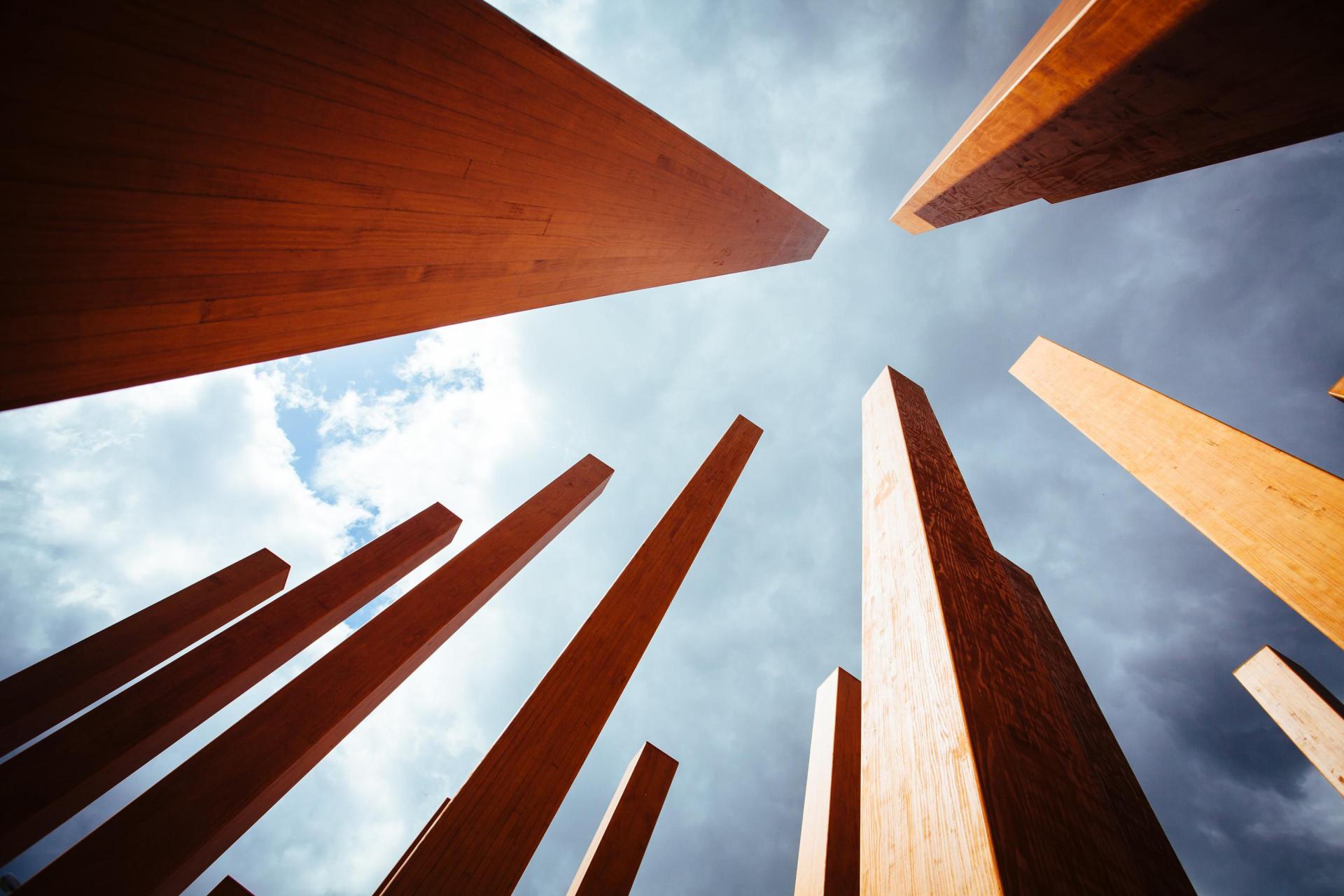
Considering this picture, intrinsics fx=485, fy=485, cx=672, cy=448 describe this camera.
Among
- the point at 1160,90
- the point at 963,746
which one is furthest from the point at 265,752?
Result: the point at 1160,90

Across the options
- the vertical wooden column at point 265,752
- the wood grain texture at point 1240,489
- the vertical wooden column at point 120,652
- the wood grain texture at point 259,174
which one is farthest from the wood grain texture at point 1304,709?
the vertical wooden column at point 120,652

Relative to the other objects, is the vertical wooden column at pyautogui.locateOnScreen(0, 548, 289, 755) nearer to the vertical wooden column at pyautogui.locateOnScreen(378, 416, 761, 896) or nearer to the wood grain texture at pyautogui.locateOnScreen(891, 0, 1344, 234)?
the vertical wooden column at pyautogui.locateOnScreen(378, 416, 761, 896)

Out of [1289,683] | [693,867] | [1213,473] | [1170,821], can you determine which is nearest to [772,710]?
[693,867]

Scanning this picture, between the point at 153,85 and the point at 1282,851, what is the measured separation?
42202 millimetres

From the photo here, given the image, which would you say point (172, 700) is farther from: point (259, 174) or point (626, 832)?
point (259, 174)

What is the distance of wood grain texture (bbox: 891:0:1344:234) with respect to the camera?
1.35 metres

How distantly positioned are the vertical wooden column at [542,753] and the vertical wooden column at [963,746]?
7.87 feet

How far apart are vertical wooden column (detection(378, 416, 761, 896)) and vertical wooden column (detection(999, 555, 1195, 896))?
2.67m

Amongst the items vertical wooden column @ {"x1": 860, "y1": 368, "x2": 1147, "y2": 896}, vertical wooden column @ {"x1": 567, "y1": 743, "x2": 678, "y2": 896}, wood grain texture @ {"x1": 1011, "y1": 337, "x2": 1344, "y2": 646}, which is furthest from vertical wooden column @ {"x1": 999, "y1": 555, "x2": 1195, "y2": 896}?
vertical wooden column @ {"x1": 567, "y1": 743, "x2": 678, "y2": 896}

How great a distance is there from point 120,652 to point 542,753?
4.60 metres

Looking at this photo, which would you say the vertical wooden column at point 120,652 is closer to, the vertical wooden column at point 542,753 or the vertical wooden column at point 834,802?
the vertical wooden column at point 542,753

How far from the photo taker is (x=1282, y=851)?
75.3 feet

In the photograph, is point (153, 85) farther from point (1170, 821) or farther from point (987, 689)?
point (1170, 821)

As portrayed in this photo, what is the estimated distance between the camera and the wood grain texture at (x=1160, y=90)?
135 centimetres
